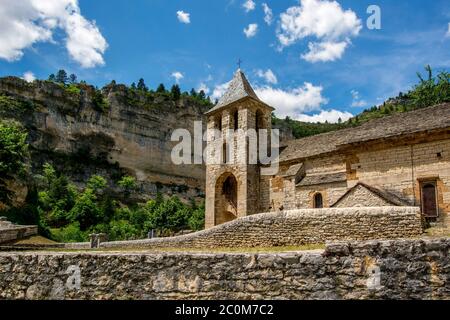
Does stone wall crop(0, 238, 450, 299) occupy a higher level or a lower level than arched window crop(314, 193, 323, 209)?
lower

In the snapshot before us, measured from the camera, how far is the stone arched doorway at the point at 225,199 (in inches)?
1075

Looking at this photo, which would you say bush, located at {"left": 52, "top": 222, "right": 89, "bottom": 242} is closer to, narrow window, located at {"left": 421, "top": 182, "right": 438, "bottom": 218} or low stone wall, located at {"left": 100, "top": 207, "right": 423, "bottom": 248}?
low stone wall, located at {"left": 100, "top": 207, "right": 423, "bottom": 248}

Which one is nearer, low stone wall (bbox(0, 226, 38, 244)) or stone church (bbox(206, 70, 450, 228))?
low stone wall (bbox(0, 226, 38, 244))

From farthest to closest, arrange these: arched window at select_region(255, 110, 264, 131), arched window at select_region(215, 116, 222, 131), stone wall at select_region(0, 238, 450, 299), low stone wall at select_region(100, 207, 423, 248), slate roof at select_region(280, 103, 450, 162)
→ arched window at select_region(215, 116, 222, 131)
arched window at select_region(255, 110, 264, 131)
slate roof at select_region(280, 103, 450, 162)
low stone wall at select_region(100, 207, 423, 248)
stone wall at select_region(0, 238, 450, 299)

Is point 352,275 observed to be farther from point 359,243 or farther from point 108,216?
point 108,216

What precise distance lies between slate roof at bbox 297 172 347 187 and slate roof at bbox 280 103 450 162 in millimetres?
1453

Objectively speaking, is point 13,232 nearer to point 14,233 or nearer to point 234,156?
point 14,233

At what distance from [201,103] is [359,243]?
75.9 m

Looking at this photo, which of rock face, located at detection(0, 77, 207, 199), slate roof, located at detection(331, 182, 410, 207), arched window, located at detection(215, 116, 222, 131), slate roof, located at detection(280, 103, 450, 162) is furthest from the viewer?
rock face, located at detection(0, 77, 207, 199)

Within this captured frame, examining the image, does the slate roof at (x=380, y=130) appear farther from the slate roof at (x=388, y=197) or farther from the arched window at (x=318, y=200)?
the slate roof at (x=388, y=197)

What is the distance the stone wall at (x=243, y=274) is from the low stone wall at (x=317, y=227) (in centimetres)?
713

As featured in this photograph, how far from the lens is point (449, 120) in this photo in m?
16.0

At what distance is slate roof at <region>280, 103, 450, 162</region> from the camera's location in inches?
663

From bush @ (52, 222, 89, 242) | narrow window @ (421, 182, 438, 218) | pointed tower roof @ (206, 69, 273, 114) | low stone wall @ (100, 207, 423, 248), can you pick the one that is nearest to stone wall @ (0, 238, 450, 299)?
low stone wall @ (100, 207, 423, 248)
